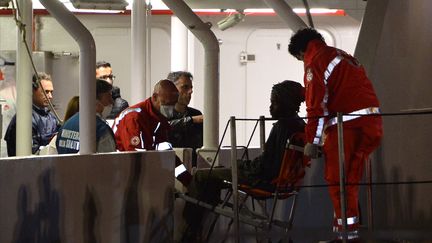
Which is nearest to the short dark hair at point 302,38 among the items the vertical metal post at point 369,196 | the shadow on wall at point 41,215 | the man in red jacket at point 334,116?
the man in red jacket at point 334,116

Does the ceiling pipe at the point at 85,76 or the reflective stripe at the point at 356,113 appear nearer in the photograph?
the ceiling pipe at the point at 85,76

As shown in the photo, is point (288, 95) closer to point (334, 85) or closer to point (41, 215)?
point (334, 85)

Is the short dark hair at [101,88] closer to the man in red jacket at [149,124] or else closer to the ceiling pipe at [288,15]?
the man in red jacket at [149,124]

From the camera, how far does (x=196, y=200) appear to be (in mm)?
7027

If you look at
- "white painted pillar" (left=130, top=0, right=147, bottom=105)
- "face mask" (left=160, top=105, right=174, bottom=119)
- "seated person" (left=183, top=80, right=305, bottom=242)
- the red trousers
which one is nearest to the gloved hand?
the red trousers

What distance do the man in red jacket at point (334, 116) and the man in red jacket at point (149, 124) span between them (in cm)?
152

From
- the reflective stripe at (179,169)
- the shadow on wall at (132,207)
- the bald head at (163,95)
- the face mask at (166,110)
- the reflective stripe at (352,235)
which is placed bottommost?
the reflective stripe at (352,235)

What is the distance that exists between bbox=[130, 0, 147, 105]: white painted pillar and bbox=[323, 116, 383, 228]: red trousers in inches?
139

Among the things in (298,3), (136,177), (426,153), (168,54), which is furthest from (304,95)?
(168,54)

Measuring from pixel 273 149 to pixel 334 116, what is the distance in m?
0.78

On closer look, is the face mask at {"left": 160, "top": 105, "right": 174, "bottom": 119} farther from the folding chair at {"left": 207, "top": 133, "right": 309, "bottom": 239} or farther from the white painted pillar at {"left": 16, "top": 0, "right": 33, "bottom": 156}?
the folding chair at {"left": 207, "top": 133, "right": 309, "bottom": 239}

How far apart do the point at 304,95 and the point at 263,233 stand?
4.00ft

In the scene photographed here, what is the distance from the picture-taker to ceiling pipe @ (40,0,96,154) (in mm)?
5621

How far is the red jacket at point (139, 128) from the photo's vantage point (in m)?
7.35
